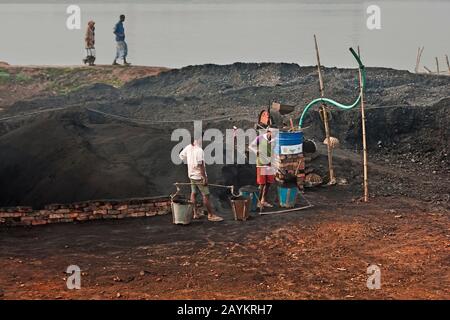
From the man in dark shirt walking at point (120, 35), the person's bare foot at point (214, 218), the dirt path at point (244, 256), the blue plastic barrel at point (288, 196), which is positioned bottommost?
the dirt path at point (244, 256)

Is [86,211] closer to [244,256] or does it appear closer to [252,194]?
[252,194]

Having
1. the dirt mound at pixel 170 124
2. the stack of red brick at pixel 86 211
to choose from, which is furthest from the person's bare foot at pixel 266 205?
the stack of red brick at pixel 86 211

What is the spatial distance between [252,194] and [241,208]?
705 mm

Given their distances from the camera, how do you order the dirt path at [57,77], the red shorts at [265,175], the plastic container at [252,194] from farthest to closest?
the dirt path at [57,77], the red shorts at [265,175], the plastic container at [252,194]

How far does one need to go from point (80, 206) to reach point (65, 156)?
190 cm

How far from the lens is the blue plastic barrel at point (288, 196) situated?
10.6 meters

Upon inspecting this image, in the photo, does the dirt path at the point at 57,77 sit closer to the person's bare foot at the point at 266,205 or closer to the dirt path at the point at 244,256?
the person's bare foot at the point at 266,205

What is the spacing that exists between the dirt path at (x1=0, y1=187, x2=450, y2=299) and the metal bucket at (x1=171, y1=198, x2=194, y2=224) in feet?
0.55

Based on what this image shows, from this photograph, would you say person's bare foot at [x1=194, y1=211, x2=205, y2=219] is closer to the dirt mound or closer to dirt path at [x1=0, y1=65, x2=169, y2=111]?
the dirt mound

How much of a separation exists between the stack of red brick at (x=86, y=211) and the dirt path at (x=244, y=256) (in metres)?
0.25

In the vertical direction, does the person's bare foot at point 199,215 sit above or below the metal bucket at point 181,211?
below

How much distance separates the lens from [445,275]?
291 inches
